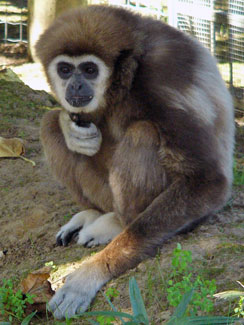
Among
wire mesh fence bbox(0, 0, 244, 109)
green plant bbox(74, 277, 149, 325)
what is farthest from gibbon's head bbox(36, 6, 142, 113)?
wire mesh fence bbox(0, 0, 244, 109)

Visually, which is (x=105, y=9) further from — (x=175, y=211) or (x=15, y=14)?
(x=15, y=14)

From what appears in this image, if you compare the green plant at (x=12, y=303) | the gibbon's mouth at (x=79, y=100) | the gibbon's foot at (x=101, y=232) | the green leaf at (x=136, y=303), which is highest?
the gibbon's mouth at (x=79, y=100)

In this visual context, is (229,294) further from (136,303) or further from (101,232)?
(101,232)

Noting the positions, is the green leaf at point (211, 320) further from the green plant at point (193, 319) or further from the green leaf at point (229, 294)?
the green leaf at point (229, 294)

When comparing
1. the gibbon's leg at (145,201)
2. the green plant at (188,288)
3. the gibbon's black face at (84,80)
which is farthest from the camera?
the gibbon's black face at (84,80)

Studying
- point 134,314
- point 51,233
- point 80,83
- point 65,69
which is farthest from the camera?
point 51,233

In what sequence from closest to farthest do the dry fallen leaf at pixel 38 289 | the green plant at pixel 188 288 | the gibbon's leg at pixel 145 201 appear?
the green plant at pixel 188 288, the dry fallen leaf at pixel 38 289, the gibbon's leg at pixel 145 201

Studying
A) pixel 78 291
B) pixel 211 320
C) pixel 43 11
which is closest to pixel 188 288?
pixel 211 320

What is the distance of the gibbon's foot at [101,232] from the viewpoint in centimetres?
532

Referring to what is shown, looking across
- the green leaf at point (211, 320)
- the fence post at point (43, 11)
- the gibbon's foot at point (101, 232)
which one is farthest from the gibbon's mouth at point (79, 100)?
the fence post at point (43, 11)

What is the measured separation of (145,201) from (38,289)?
46.8 inches

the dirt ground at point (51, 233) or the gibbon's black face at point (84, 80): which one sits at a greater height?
the gibbon's black face at point (84, 80)

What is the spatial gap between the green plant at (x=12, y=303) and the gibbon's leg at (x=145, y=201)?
0.88ft

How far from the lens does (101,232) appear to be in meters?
5.35
